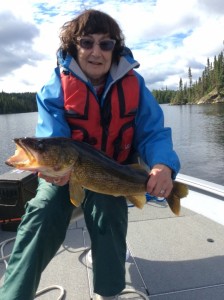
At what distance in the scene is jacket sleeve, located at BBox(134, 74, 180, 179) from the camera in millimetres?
2861

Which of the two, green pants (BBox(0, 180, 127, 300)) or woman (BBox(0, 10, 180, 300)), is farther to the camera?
woman (BBox(0, 10, 180, 300))

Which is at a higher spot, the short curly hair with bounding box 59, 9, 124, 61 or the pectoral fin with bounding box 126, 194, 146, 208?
the short curly hair with bounding box 59, 9, 124, 61

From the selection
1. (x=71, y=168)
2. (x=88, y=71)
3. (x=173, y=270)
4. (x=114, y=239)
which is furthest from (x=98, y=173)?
(x=173, y=270)

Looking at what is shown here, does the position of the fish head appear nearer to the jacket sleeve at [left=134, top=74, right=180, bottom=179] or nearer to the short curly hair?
the jacket sleeve at [left=134, top=74, right=180, bottom=179]

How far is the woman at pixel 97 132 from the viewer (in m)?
2.54

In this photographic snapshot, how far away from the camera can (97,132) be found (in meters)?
3.08

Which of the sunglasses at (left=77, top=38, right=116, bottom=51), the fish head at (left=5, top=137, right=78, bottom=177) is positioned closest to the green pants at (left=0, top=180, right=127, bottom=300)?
the fish head at (left=5, top=137, right=78, bottom=177)

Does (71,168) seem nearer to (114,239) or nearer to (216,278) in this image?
(114,239)

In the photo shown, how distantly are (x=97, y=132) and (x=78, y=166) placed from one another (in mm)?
614

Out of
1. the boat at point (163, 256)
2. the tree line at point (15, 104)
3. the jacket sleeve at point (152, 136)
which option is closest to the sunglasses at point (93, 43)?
the jacket sleeve at point (152, 136)

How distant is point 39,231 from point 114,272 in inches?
27.3

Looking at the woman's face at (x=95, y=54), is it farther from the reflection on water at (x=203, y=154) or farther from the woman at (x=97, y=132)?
the reflection on water at (x=203, y=154)

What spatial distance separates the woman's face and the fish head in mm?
984

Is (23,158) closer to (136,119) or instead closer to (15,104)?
(136,119)
